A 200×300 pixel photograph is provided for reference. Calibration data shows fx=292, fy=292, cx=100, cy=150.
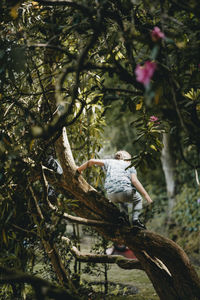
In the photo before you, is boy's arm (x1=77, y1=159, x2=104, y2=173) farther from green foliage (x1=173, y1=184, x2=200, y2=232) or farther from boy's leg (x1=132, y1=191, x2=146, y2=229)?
green foliage (x1=173, y1=184, x2=200, y2=232)

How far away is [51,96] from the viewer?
2.79 m

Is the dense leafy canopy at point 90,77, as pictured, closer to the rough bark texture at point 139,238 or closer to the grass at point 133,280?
the rough bark texture at point 139,238

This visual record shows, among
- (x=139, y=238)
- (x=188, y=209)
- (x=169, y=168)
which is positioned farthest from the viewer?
(x=169, y=168)

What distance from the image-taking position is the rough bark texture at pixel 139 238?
284cm

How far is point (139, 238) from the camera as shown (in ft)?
9.43

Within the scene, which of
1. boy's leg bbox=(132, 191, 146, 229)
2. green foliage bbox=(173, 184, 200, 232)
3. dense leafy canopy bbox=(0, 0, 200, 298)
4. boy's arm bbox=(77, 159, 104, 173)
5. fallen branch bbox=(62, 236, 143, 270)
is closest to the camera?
dense leafy canopy bbox=(0, 0, 200, 298)

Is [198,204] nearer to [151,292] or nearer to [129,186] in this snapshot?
[151,292]

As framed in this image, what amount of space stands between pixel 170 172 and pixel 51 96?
6501 mm

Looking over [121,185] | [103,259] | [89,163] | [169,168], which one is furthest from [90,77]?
[169,168]

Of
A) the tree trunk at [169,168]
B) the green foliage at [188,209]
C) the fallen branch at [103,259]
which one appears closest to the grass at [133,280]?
the fallen branch at [103,259]

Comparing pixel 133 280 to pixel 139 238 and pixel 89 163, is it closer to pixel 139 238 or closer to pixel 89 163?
pixel 139 238

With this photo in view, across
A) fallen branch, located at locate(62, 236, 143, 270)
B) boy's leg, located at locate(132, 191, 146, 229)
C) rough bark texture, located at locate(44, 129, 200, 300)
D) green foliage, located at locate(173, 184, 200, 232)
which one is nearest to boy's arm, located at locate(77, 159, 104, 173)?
rough bark texture, located at locate(44, 129, 200, 300)

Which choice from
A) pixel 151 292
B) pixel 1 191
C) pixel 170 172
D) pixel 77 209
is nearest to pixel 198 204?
pixel 170 172

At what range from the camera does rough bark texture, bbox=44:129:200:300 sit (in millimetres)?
2842
